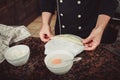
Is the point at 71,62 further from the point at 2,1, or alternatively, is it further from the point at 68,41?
the point at 2,1

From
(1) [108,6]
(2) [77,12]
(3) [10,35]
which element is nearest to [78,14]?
(2) [77,12]

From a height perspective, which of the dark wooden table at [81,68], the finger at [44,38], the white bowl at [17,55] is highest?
the finger at [44,38]

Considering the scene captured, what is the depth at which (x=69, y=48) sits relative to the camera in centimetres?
144

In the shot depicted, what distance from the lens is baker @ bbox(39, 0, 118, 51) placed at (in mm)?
1649

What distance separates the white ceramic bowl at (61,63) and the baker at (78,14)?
26 centimetres

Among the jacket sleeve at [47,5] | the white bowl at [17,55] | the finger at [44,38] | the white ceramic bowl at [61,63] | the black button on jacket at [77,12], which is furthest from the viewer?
the jacket sleeve at [47,5]

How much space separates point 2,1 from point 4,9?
158 mm

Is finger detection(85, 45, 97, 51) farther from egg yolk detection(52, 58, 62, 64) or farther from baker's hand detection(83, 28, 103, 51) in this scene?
egg yolk detection(52, 58, 62, 64)

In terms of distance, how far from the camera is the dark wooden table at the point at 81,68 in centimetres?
129

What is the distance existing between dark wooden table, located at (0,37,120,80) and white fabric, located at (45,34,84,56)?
47mm

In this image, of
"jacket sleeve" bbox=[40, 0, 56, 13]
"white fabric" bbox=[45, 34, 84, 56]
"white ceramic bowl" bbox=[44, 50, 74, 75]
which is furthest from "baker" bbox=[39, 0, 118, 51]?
"white ceramic bowl" bbox=[44, 50, 74, 75]

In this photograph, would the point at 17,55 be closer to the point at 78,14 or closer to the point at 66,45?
the point at 66,45

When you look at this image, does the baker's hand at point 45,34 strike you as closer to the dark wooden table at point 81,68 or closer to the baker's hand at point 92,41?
the dark wooden table at point 81,68

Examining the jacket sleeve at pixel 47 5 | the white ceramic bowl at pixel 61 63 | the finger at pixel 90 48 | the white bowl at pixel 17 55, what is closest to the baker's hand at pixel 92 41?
the finger at pixel 90 48
